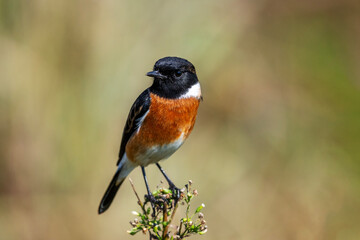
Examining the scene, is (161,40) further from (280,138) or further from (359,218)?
(359,218)

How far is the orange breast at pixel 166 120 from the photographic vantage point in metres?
4.42

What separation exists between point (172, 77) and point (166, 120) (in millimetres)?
351

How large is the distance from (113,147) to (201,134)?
1.73 m

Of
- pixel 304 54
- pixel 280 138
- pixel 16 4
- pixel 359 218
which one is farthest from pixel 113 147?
pixel 304 54

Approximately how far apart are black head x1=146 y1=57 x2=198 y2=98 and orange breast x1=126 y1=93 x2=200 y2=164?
0.06 meters

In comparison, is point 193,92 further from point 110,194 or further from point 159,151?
point 110,194

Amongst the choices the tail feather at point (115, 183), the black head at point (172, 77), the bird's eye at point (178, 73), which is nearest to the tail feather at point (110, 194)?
the tail feather at point (115, 183)

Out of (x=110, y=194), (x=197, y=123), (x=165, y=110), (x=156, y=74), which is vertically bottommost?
(x=165, y=110)

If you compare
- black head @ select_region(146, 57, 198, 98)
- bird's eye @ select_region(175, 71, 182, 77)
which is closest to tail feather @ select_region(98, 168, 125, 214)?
black head @ select_region(146, 57, 198, 98)

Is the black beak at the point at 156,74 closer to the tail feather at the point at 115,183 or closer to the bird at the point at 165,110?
the bird at the point at 165,110

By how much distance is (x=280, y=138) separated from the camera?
24.1 feet

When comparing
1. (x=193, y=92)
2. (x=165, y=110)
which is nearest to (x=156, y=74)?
(x=165, y=110)

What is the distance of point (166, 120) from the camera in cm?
442

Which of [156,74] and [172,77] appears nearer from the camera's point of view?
[156,74]
